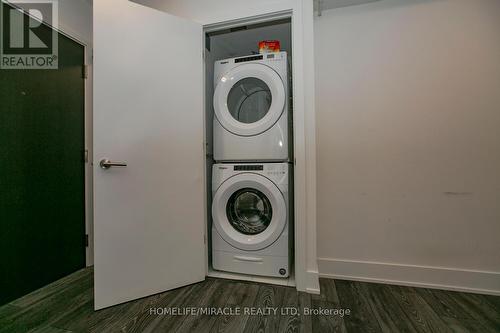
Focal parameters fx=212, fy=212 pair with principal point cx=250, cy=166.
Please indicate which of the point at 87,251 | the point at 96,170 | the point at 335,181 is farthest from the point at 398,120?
the point at 87,251

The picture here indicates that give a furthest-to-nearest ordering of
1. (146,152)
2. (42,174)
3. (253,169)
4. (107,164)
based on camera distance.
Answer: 1. (253,169)
2. (42,174)
3. (146,152)
4. (107,164)

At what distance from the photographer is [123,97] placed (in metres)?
1.31

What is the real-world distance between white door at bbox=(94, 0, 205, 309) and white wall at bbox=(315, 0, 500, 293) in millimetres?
1007

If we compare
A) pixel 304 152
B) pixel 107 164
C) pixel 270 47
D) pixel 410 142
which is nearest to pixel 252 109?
pixel 270 47

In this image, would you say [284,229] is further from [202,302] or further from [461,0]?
[461,0]

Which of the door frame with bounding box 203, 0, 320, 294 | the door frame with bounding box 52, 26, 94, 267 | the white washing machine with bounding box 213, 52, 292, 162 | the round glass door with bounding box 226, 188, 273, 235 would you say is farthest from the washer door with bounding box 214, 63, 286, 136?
the door frame with bounding box 52, 26, 94, 267

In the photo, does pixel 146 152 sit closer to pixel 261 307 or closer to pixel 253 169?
pixel 253 169

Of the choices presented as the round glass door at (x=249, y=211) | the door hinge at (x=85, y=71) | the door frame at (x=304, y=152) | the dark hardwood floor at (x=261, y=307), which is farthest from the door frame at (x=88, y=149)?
the door frame at (x=304, y=152)

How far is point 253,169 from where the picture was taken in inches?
63.2

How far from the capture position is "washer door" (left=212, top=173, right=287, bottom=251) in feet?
5.08

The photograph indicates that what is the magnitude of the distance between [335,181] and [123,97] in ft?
5.30

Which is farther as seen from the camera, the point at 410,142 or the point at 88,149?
the point at 88,149

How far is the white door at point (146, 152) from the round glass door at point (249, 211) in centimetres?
27

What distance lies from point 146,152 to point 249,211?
0.89 metres
